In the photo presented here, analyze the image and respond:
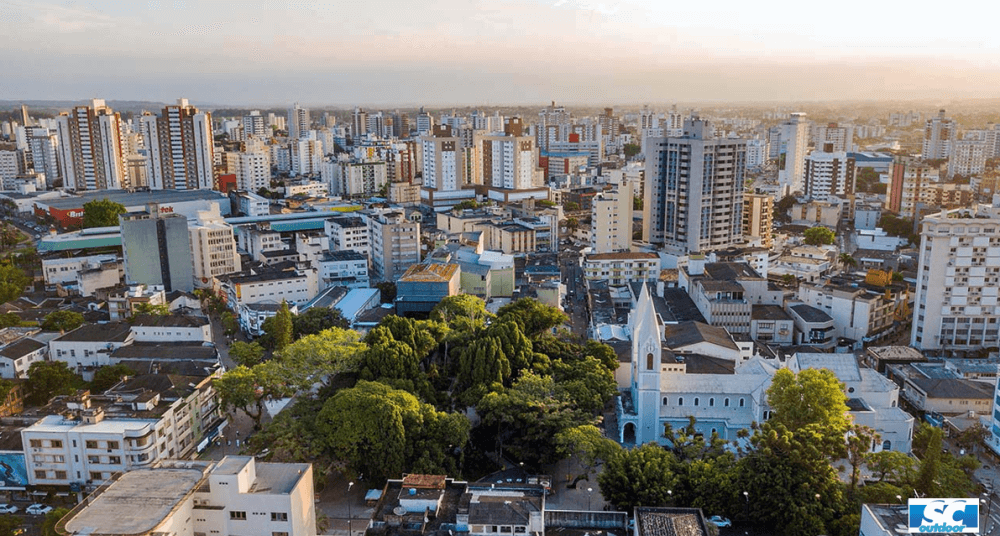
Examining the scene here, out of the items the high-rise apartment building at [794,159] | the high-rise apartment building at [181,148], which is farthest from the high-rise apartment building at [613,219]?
the high-rise apartment building at [794,159]

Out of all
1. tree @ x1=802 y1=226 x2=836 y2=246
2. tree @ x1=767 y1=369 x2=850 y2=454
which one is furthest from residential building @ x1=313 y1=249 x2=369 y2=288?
tree @ x1=802 y1=226 x2=836 y2=246

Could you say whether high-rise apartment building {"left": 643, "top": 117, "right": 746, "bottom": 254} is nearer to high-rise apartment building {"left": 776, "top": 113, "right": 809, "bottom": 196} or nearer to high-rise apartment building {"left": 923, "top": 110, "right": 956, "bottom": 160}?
high-rise apartment building {"left": 776, "top": 113, "right": 809, "bottom": 196}

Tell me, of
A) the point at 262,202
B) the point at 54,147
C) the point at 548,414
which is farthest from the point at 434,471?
the point at 54,147

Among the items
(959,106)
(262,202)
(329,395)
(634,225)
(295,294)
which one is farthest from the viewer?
(959,106)

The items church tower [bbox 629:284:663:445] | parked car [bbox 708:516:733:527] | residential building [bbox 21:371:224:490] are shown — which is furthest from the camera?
church tower [bbox 629:284:663:445]

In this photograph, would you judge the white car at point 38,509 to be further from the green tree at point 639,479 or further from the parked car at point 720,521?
the parked car at point 720,521

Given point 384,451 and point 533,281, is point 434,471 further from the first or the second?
point 533,281
